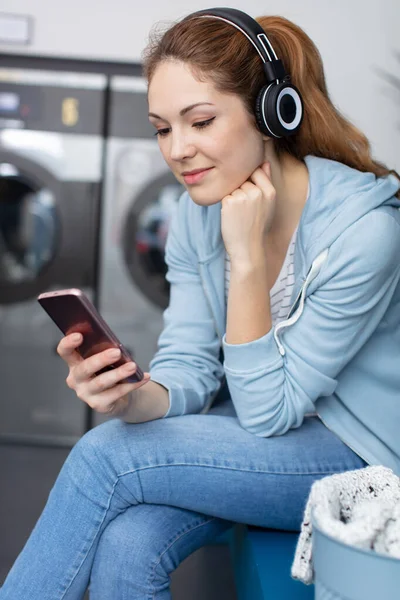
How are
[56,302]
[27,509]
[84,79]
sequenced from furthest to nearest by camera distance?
[84,79] < [27,509] < [56,302]

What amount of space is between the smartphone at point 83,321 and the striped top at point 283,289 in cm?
33

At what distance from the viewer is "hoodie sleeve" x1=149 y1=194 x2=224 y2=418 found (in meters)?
1.31

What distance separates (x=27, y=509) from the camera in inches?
84.7

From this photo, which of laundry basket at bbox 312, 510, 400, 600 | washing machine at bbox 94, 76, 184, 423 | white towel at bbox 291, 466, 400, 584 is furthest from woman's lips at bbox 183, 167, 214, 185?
washing machine at bbox 94, 76, 184, 423

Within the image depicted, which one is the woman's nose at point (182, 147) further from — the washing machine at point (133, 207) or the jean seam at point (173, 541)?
the washing machine at point (133, 207)

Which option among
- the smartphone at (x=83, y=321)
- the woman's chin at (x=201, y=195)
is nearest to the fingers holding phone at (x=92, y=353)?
the smartphone at (x=83, y=321)

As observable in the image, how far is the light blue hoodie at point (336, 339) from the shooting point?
110 cm

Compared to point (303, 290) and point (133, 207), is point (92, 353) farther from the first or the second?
point (133, 207)

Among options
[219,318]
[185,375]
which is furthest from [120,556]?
[219,318]

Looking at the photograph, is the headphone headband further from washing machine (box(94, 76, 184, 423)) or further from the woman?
washing machine (box(94, 76, 184, 423))

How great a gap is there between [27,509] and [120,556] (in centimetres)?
121

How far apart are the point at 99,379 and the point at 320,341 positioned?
33 centimetres

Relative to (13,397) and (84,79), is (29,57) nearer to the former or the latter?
(84,79)

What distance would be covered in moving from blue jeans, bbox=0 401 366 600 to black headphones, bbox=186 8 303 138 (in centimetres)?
46
